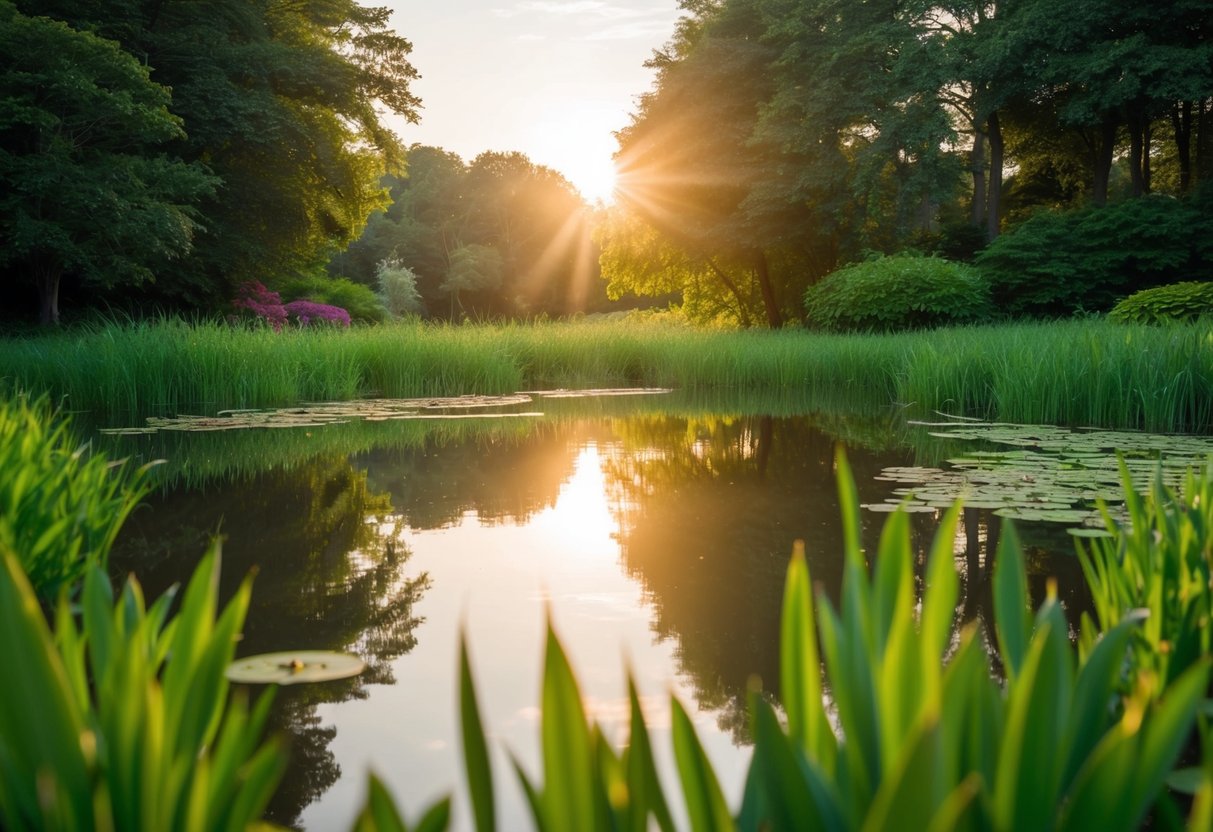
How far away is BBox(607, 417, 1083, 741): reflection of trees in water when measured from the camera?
2.59 meters

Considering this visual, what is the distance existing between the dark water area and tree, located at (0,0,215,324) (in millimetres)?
7954

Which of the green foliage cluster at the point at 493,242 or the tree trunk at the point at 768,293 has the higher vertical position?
the green foliage cluster at the point at 493,242

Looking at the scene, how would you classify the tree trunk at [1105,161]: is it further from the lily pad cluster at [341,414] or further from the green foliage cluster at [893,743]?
the green foliage cluster at [893,743]

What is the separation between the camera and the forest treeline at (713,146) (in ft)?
45.3

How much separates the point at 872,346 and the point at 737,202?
13.3m

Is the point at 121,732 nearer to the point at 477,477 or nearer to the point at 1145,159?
the point at 477,477

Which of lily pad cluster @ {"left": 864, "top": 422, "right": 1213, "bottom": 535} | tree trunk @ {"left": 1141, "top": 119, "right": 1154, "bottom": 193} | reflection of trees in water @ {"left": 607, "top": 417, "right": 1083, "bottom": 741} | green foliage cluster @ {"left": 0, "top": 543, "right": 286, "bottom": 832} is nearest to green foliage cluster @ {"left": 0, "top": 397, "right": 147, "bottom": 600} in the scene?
green foliage cluster @ {"left": 0, "top": 543, "right": 286, "bottom": 832}

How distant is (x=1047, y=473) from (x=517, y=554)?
2.83 meters

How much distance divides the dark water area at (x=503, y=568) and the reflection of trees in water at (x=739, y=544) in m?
0.01

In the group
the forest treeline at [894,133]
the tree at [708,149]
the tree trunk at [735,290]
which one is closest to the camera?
the forest treeline at [894,133]

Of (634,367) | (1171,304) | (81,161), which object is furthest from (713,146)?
(81,161)

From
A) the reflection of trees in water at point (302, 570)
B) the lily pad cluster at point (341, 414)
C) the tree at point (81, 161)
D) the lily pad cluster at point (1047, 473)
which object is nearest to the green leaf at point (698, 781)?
the reflection of trees in water at point (302, 570)

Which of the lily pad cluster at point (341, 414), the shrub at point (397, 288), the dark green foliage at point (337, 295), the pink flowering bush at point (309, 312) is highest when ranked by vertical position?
the shrub at point (397, 288)

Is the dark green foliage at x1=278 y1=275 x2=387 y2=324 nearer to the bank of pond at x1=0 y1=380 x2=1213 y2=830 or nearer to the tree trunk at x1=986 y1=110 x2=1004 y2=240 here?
the tree trunk at x1=986 y1=110 x2=1004 y2=240
